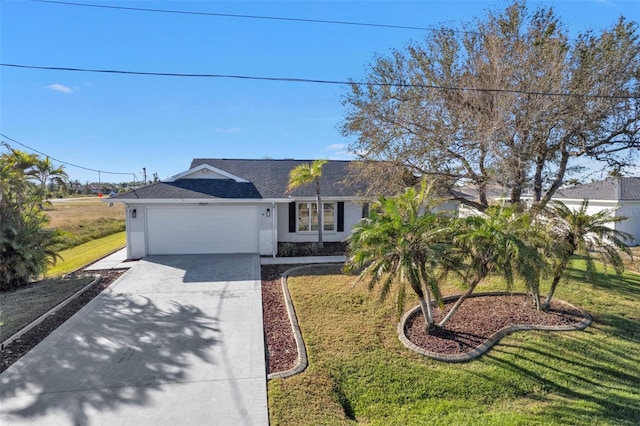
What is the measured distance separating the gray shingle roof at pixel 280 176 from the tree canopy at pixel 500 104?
14.3ft

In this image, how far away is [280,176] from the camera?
19312mm

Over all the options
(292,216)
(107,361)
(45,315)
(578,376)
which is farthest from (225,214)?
(578,376)

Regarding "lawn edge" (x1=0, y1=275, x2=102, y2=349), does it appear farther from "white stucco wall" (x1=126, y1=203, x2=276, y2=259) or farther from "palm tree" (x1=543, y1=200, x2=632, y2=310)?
"palm tree" (x1=543, y1=200, x2=632, y2=310)

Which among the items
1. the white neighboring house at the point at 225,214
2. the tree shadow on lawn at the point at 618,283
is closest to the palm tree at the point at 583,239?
the tree shadow on lawn at the point at 618,283

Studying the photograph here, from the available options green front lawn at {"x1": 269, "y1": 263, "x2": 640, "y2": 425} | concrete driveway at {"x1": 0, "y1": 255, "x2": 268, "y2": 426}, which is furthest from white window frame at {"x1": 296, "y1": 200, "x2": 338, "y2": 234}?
green front lawn at {"x1": 269, "y1": 263, "x2": 640, "y2": 425}

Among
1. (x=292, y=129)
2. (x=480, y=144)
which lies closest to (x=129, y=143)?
(x=292, y=129)

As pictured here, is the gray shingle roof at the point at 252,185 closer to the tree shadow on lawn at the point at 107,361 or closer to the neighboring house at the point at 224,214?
the neighboring house at the point at 224,214

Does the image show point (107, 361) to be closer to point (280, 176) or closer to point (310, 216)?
point (310, 216)

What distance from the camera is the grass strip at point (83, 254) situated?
47.9ft

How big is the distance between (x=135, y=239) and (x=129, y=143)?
26.2 metres

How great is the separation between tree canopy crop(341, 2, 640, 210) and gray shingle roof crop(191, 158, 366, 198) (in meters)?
4.37

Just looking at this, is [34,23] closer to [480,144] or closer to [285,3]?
[285,3]

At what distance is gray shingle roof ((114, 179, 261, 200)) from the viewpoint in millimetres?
15230

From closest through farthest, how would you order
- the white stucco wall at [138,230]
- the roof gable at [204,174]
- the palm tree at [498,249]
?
the palm tree at [498,249], the white stucco wall at [138,230], the roof gable at [204,174]
